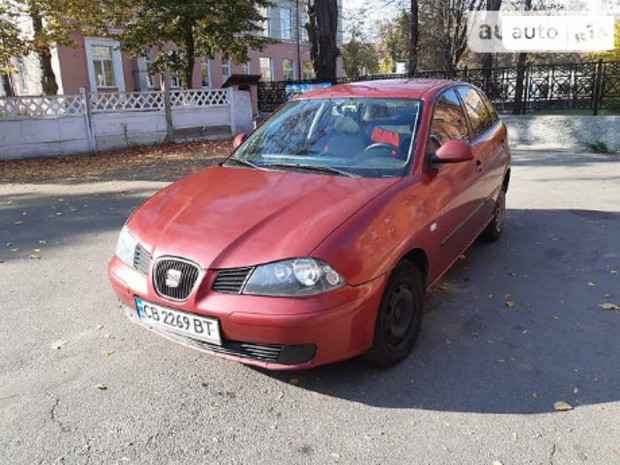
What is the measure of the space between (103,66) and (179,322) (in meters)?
23.0

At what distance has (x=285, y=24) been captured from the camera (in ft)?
118

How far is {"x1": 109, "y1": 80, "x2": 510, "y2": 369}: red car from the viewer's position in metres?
2.55

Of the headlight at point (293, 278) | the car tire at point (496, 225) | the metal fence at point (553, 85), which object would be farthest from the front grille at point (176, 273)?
the metal fence at point (553, 85)

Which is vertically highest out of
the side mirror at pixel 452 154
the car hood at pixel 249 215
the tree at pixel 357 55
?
the tree at pixel 357 55

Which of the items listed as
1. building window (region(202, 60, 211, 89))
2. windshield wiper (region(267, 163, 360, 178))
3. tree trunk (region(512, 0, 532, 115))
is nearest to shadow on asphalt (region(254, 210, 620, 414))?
windshield wiper (region(267, 163, 360, 178))

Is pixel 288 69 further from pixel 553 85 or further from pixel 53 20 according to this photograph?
pixel 553 85

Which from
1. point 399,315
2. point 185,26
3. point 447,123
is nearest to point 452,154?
point 447,123

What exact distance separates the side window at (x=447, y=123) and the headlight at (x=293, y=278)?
1424mm

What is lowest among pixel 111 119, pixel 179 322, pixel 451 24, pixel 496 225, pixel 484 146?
pixel 496 225

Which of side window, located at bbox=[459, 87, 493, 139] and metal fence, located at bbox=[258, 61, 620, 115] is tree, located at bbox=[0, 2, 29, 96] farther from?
side window, located at bbox=[459, 87, 493, 139]

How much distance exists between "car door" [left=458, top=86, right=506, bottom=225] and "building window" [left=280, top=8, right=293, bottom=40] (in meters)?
33.0

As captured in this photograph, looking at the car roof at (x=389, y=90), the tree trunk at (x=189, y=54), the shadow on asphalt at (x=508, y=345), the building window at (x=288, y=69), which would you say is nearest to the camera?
the shadow on asphalt at (x=508, y=345)

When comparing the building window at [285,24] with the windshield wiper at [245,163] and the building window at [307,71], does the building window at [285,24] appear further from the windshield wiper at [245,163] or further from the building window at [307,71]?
the windshield wiper at [245,163]

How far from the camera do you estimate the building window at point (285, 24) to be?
1402 inches
